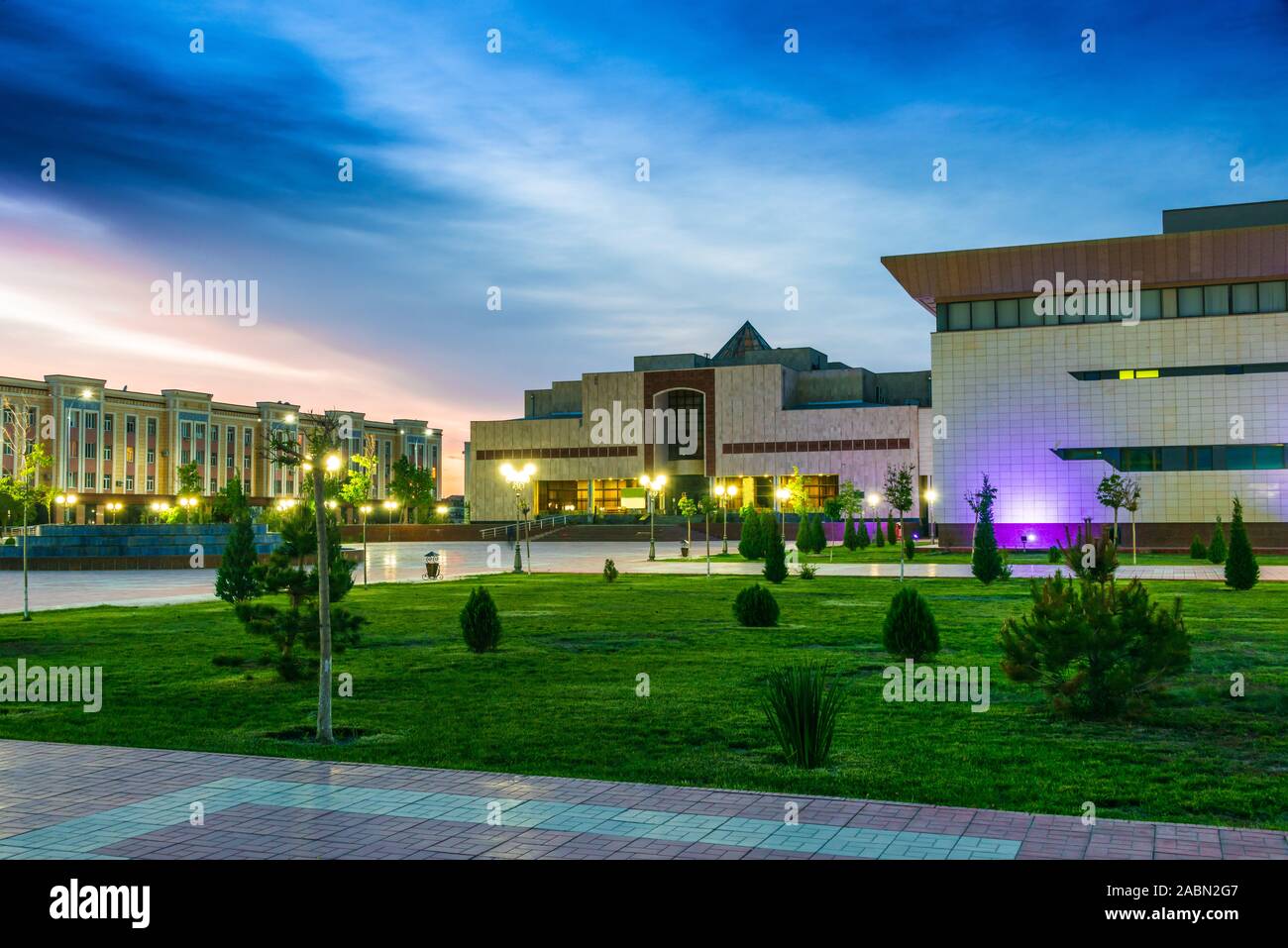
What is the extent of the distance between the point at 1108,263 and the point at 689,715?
165 ft

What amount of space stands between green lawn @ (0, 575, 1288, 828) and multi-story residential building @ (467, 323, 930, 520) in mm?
68910

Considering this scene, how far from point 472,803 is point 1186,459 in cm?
5560

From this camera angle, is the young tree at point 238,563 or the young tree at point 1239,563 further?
the young tree at point 1239,563

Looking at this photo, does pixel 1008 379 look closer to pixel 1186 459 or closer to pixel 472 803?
pixel 1186 459

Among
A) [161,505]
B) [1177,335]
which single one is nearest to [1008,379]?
[1177,335]

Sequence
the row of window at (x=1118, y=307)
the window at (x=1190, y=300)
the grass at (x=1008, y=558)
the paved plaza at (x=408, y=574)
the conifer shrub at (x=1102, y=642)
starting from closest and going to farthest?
the conifer shrub at (x=1102, y=642), the paved plaza at (x=408, y=574), the grass at (x=1008, y=558), the row of window at (x=1118, y=307), the window at (x=1190, y=300)

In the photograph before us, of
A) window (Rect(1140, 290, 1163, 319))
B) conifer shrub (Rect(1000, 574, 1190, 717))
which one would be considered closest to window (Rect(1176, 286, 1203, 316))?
window (Rect(1140, 290, 1163, 319))

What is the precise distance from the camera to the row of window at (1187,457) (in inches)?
2099

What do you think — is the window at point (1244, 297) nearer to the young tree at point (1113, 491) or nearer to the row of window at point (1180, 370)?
the row of window at point (1180, 370)

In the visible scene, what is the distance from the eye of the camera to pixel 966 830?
21.1ft

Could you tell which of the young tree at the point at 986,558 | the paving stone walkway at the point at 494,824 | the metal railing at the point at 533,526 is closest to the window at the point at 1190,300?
the young tree at the point at 986,558

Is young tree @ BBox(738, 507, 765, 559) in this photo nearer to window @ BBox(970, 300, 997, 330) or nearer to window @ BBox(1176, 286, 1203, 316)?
window @ BBox(970, 300, 997, 330)

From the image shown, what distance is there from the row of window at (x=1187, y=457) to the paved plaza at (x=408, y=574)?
15.2 meters

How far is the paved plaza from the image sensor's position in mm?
28047
